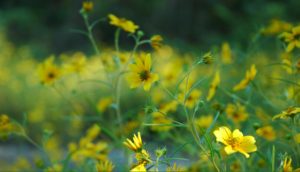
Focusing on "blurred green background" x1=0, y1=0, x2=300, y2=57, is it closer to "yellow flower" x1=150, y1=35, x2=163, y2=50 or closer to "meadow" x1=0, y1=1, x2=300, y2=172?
"meadow" x1=0, y1=1, x2=300, y2=172

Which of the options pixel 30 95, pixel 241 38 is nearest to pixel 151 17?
pixel 241 38

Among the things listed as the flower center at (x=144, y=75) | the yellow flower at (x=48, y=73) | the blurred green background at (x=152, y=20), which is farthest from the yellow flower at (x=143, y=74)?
the blurred green background at (x=152, y=20)

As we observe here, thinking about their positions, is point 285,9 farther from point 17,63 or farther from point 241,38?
point 17,63

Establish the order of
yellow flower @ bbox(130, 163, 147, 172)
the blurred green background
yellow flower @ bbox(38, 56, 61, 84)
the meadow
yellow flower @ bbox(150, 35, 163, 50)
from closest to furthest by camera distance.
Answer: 1. yellow flower @ bbox(130, 163, 147, 172)
2. the meadow
3. yellow flower @ bbox(150, 35, 163, 50)
4. yellow flower @ bbox(38, 56, 61, 84)
5. the blurred green background

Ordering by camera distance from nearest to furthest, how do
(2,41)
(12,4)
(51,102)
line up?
(51,102), (2,41), (12,4)

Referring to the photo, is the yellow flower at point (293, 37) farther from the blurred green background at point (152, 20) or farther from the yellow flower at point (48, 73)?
the blurred green background at point (152, 20)

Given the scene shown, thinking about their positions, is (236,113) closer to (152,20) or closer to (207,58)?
(207,58)

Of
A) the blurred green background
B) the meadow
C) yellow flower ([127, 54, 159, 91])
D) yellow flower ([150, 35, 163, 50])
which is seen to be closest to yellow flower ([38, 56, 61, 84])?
the meadow
